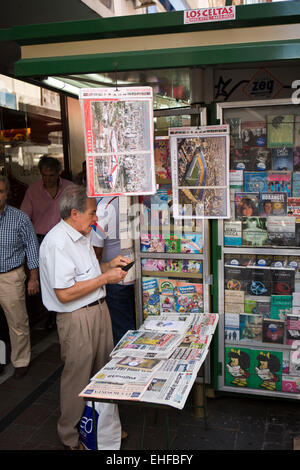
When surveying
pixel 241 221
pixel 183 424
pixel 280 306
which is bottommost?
pixel 183 424

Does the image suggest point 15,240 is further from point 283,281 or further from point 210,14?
point 210,14

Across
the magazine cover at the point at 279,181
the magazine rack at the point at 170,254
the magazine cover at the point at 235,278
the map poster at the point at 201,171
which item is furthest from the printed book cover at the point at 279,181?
the magazine cover at the point at 235,278

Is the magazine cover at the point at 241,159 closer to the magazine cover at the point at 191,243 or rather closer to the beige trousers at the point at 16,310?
the magazine cover at the point at 191,243

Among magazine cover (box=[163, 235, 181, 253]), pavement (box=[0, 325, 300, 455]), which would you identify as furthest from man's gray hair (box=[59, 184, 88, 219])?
pavement (box=[0, 325, 300, 455])

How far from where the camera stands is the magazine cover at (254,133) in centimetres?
349

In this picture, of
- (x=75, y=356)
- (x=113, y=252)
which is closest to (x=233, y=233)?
(x=113, y=252)

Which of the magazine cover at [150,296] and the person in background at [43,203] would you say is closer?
the magazine cover at [150,296]

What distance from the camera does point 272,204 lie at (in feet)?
11.6

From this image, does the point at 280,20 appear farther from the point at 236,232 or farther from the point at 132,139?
the point at 236,232

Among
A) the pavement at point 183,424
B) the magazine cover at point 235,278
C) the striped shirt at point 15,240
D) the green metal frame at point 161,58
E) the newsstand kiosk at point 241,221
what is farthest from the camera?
the striped shirt at point 15,240

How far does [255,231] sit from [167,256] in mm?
769

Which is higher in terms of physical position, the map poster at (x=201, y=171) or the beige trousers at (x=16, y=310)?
the map poster at (x=201, y=171)

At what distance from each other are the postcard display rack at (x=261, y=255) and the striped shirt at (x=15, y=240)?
1.98 m

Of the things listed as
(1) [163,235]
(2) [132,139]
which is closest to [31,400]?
(1) [163,235]
